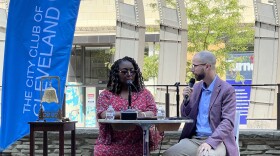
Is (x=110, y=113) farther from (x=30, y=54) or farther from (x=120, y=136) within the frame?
(x=30, y=54)

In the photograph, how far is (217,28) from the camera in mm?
21266

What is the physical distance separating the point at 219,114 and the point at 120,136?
967 mm

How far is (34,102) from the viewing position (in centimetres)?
915

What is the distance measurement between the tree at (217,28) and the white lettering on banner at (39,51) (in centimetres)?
1211

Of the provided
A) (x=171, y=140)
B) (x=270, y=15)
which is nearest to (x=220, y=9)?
(x=270, y=15)

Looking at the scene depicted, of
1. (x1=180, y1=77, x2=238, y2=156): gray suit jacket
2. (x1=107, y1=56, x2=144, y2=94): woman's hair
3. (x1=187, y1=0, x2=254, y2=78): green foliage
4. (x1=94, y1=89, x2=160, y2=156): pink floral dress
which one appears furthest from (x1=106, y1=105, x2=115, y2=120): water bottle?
(x1=187, y1=0, x2=254, y2=78): green foliage

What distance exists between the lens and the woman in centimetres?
693

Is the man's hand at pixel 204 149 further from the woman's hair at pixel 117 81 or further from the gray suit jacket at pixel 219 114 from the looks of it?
the woman's hair at pixel 117 81

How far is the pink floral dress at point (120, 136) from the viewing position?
22.7 feet

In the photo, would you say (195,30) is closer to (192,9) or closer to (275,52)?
(192,9)

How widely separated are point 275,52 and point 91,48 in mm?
12099

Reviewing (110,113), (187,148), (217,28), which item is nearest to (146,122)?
(110,113)

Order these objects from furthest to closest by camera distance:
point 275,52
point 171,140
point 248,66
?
point 248,66 < point 275,52 < point 171,140

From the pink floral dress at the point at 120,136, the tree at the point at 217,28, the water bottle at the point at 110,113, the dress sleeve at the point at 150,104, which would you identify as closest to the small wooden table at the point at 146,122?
the water bottle at the point at 110,113
